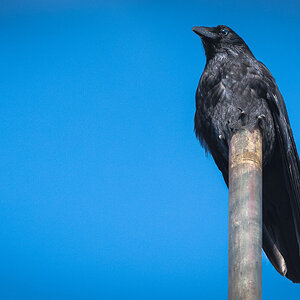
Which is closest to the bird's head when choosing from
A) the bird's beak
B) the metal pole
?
the bird's beak

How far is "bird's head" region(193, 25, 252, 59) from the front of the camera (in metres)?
9.97

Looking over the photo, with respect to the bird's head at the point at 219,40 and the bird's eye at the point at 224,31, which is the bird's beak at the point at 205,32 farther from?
the bird's eye at the point at 224,31

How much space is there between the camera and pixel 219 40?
10.0m

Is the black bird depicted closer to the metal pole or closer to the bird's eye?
the bird's eye

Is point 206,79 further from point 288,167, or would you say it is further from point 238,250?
point 238,250

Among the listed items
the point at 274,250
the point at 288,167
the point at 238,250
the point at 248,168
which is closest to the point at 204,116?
the point at 288,167

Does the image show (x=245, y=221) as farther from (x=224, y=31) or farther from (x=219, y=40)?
(x=224, y=31)

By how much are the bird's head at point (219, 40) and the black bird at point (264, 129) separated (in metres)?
0.08

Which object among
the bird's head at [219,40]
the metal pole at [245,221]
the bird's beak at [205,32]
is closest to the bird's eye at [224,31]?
the bird's head at [219,40]

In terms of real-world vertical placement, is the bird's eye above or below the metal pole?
above

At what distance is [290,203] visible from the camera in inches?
338

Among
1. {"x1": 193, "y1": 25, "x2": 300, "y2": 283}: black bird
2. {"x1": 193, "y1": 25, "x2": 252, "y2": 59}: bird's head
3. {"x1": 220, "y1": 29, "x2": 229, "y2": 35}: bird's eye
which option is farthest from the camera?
{"x1": 220, "y1": 29, "x2": 229, "y2": 35}: bird's eye

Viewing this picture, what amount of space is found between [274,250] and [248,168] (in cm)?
198

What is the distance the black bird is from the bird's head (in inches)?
3.3
